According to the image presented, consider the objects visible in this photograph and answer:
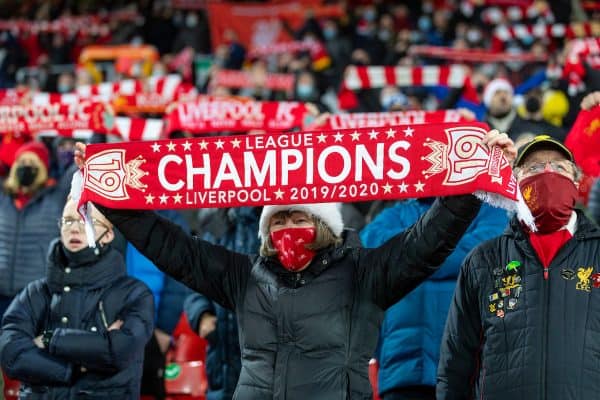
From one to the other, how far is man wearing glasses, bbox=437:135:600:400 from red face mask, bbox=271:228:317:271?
64 centimetres

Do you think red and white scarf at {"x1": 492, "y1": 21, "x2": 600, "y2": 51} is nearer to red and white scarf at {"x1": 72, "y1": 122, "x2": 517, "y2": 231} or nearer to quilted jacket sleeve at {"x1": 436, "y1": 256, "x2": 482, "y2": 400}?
quilted jacket sleeve at {"x1": 436, "y1": 256, "x2": 482, "y2": 400}

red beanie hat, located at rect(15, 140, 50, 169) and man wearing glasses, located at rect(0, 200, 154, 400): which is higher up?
red beanie hat, located at rect(15, 140, 50, 169)

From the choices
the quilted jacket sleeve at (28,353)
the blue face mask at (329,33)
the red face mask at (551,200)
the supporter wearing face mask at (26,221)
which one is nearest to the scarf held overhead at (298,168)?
the red face mask at (551,200)

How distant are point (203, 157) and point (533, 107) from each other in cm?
508

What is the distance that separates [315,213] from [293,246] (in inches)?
6.9

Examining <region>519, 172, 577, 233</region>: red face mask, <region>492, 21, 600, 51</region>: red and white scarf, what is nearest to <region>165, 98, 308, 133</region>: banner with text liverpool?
<region>519, 172, 577, 233</region>: red face mask

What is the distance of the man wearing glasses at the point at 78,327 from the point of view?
579 cm

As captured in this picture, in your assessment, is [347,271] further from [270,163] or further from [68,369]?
[68,369]

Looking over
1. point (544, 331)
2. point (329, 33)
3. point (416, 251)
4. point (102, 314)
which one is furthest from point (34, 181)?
point (329, 33)

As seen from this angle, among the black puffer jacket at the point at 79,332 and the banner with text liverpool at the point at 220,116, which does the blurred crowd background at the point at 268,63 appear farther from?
the black puffer jacket at the point at 79,332

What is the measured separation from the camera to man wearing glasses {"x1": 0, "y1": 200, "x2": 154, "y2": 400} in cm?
579

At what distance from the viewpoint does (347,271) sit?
488 cm

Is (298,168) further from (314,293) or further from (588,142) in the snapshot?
(588,142)

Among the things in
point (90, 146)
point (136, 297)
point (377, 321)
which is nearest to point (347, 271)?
point (377, 321)
